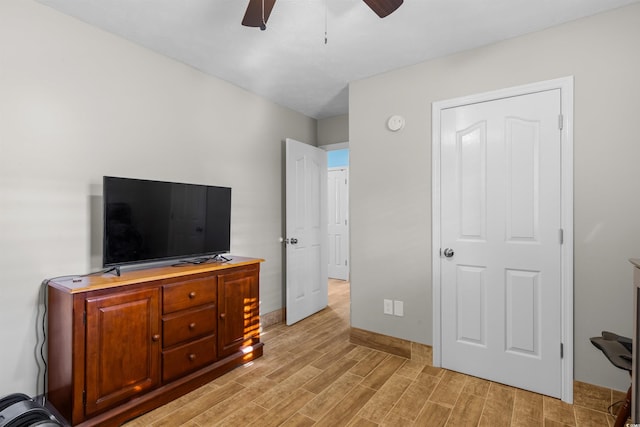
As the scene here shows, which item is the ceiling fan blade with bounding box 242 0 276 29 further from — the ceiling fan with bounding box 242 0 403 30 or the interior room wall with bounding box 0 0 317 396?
the interior room wall with bounding box 0 0 317 396

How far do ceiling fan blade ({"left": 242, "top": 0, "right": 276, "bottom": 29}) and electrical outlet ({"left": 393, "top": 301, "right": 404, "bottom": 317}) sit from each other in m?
2.34

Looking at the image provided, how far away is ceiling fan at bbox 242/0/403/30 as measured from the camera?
156cm

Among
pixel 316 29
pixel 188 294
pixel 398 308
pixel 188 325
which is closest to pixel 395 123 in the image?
pixel 316 29

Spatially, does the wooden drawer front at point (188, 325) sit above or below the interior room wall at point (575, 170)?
below

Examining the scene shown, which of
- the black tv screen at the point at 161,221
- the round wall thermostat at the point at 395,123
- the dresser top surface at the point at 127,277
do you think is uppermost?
the round wall thermostat at the point at 395,123

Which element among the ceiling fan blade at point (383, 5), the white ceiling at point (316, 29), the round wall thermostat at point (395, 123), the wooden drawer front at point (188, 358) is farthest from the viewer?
the round wall thermostat at point (395, 123)

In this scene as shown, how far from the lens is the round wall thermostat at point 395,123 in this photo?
2.82 metres

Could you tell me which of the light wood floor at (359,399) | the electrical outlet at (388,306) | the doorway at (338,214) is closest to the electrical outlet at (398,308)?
the electrical outlet at (388,306)

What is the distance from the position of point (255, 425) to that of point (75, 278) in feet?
4.62

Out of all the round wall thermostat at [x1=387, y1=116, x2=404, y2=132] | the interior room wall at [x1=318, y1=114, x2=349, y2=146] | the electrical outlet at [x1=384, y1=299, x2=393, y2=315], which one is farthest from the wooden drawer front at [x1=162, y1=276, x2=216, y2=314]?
the interior room wall at [x1=318, y1=114, x2=349, y2=146]

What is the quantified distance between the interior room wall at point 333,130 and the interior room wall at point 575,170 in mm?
989

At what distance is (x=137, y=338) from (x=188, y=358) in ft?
1.36

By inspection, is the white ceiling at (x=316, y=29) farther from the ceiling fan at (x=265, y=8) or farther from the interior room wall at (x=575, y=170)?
the ceiling fan at (x=265, y=8)

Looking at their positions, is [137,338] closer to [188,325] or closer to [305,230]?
[188,325]
